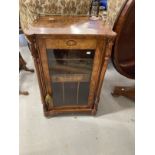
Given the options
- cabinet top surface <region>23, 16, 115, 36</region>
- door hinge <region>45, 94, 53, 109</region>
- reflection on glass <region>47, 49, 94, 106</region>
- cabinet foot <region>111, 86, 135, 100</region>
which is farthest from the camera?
cabinet foot <region>111, 86, 135, 100</region>

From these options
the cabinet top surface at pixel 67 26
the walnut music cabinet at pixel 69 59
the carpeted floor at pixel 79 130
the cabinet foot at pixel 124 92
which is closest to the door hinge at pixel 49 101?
the walnut music cabinet at pixel 69 59

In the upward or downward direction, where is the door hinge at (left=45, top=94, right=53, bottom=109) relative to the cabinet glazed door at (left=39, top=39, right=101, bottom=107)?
downward

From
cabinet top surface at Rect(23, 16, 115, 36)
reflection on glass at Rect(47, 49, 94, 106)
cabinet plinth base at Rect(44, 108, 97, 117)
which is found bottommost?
cabinet plinth base at Rect(44, 108, 97, 117)

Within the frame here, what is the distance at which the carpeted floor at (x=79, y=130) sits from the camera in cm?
139

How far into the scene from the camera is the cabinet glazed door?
4.20 feet

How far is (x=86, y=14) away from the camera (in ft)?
5.60

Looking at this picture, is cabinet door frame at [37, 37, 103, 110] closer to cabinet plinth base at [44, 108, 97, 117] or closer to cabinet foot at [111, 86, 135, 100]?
cabinet plinth base at [44, 108, 97, 117]

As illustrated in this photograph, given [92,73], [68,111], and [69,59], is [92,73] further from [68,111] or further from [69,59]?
[68,111]

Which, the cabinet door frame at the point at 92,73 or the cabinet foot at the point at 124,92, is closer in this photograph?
Answer: the cabinet door frame at the point at 92,73

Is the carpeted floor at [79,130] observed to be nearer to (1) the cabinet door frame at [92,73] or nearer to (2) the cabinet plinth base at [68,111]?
(2) the cabinet plinth base at [68,111]

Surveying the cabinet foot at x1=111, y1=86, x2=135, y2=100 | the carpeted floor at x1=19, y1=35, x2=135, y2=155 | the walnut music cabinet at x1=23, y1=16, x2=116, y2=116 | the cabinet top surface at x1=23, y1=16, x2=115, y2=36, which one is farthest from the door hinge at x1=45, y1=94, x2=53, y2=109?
the cabinet foot at x1=111, y1=86, x2=135, y2=100
